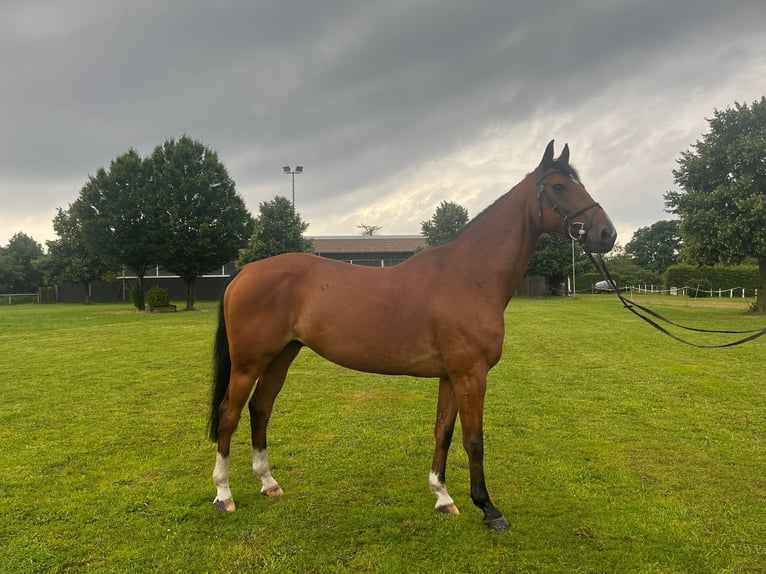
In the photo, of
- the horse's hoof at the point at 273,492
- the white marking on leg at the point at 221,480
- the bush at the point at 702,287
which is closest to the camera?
the white marking on leg at the point at 221,480

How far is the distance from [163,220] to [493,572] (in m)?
24.8

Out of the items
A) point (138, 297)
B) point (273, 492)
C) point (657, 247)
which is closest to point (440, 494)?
point (273, 492)

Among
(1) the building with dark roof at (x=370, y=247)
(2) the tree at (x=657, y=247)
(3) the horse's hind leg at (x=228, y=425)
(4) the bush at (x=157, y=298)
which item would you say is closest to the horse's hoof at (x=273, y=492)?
(3) the horse's hind leg at (x=228, y=425)

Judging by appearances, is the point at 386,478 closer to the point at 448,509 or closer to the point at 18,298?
the point at 448,509

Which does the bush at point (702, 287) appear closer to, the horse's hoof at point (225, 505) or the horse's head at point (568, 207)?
the horse's head at point (568, 207)

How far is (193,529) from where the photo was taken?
320 centimetres

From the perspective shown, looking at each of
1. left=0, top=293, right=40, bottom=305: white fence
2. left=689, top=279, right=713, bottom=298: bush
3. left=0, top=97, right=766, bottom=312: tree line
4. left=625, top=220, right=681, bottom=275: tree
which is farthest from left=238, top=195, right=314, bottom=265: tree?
left=625, top=220, right=681, bottom=275: tree

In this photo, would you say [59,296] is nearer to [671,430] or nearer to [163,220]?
[163,220]

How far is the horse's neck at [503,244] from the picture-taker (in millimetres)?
3439

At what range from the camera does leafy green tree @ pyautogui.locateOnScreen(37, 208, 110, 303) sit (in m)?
36.1

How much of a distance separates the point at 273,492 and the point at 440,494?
143 centimetres

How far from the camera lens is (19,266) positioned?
46.8m

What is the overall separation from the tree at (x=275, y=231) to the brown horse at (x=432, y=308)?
23.4 meters

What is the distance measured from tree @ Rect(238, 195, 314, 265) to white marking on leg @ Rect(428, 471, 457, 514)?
23970 mm
